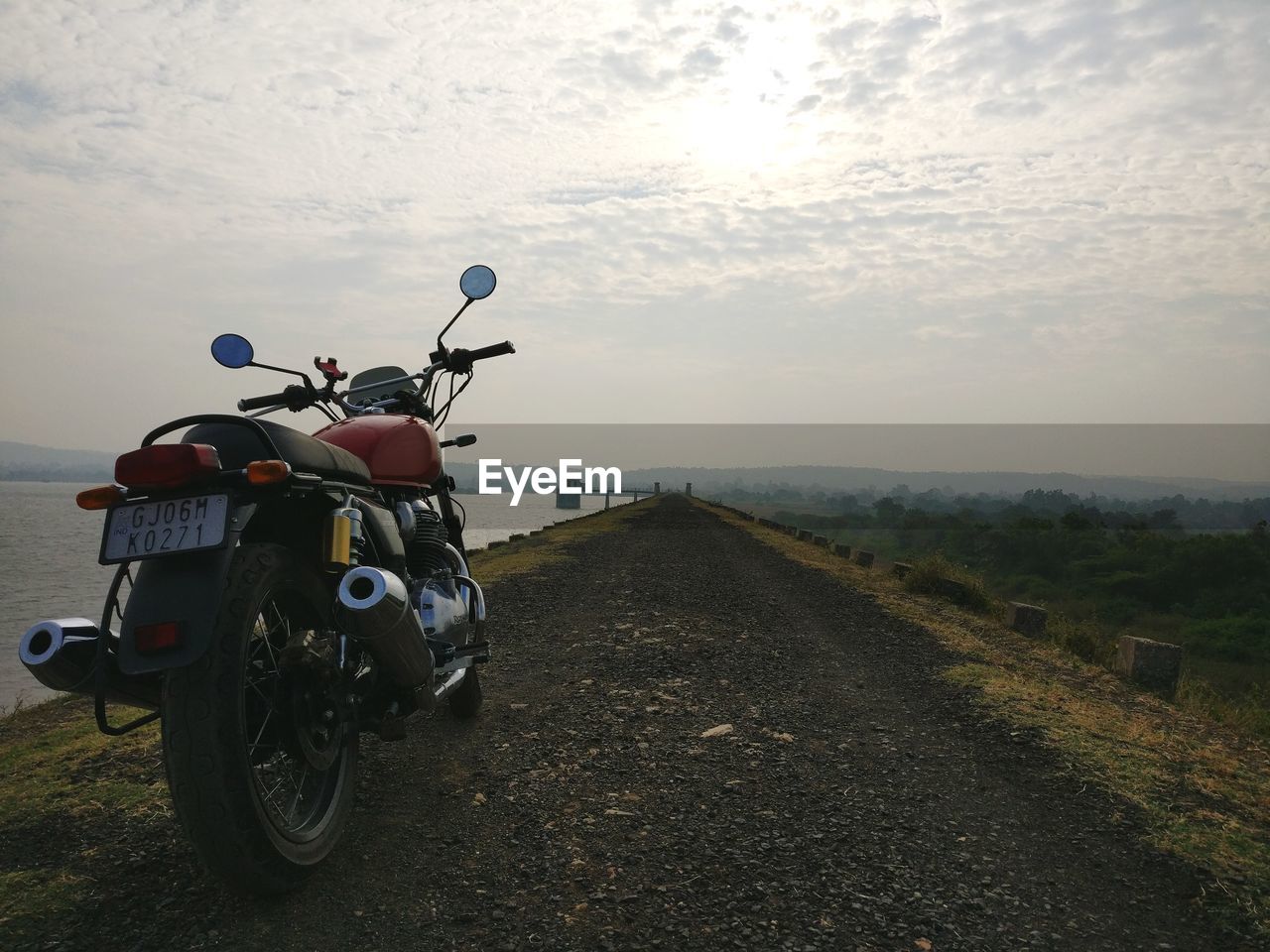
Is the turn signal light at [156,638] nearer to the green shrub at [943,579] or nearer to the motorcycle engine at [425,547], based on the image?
the motorcycle engine at [425,547]

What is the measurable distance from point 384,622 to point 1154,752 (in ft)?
13.9

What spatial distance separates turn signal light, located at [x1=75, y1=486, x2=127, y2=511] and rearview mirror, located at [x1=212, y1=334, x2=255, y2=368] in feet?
5.83

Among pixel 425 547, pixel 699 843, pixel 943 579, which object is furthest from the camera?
pixel 943 579

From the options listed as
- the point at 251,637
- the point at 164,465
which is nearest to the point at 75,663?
the point at 251,637

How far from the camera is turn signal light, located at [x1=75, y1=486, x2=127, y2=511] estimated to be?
2740mm

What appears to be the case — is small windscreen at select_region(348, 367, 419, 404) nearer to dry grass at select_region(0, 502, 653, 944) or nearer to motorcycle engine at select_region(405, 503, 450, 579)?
motorcycle engine at select_region(405, 503, 450, 579)

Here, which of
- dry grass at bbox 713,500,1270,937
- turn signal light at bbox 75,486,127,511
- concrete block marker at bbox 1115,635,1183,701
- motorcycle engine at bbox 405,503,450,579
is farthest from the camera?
concrete block marker at bbox 1115,635,1183,701

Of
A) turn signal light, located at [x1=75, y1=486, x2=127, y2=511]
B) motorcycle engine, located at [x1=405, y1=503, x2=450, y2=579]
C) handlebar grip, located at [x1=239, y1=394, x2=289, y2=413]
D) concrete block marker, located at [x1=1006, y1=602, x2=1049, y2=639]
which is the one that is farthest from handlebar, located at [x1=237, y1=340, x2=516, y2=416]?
concrete block marker, located at [x1=1006, y1=602, x2=1049, y2=639]

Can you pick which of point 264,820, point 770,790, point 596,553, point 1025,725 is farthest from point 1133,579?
point 264,820

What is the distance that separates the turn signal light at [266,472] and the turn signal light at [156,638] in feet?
1.68

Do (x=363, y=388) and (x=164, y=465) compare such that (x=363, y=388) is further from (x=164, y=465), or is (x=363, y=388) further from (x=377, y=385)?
(x=164, y=465)

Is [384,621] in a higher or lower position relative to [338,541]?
lower

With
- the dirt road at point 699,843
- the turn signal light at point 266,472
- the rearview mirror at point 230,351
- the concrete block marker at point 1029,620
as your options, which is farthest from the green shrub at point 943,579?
the turn signal light at point 266,472

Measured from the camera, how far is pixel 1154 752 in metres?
4.54
